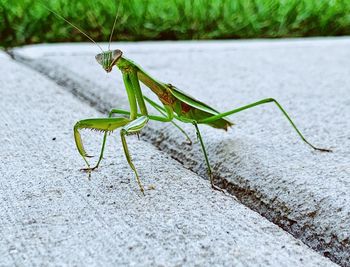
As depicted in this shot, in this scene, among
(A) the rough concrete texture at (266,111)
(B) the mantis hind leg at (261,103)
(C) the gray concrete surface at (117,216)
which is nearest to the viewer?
(C) the gray concrete surface at (117,216)

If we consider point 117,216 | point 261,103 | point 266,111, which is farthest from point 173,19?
point 117,216

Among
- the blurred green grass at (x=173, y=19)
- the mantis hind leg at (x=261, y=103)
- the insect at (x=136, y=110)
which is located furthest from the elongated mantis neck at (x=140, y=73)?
the blurred green grass at (x=173, y=19)

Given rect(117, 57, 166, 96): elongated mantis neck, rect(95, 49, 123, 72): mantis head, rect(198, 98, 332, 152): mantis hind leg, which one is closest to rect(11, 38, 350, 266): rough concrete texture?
rect(198, 98, 332, 152): mantis hind leg

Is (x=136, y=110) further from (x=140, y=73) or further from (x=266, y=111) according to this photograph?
(x=266, y=111)

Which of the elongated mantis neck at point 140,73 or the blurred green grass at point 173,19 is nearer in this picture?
the elongated mantis neck at point 140,73

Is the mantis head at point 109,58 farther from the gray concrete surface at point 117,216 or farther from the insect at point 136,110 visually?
the gray concrete surface at point 117,216

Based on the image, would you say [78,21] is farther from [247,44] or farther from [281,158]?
[281,158]

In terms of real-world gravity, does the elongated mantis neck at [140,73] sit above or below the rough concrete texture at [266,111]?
above
